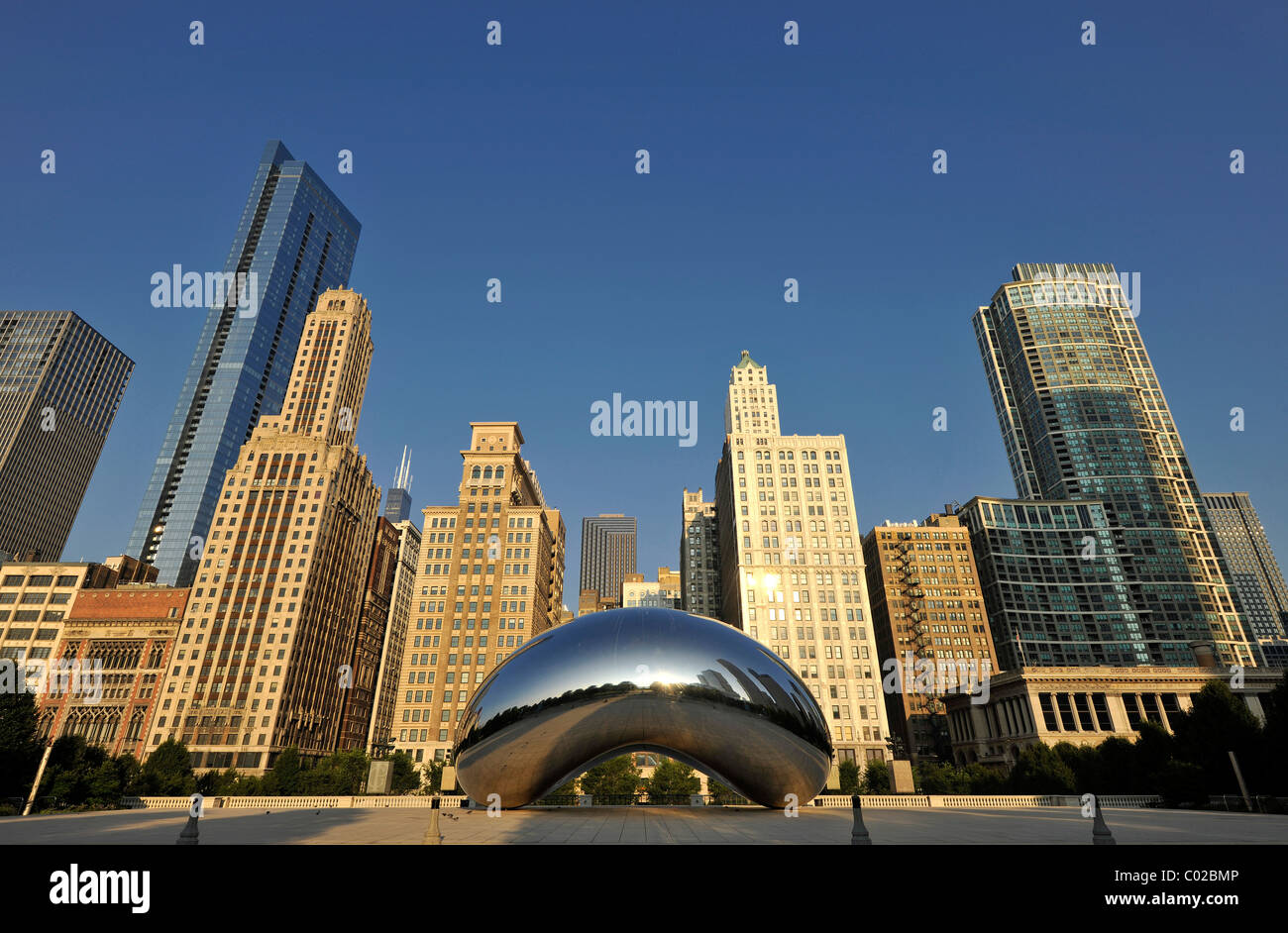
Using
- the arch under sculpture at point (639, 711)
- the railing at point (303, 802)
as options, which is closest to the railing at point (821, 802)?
the railing at point (303, 802)

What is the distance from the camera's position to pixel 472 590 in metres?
131

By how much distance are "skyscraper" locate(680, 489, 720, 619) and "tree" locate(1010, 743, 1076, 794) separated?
11416 cm

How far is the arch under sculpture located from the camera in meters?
20.5

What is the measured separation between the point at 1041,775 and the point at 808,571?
69412 mm

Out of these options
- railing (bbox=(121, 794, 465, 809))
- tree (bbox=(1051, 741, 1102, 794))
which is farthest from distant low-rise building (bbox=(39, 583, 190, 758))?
tree (bbox=(1051, 741, 1102, 794))

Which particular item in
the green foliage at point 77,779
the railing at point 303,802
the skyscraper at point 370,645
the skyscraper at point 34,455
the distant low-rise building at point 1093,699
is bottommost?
the railing at point 303,802

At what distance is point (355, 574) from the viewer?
505ft

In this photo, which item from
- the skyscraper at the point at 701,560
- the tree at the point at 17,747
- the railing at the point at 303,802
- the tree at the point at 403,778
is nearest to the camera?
the tree at the point at 17,747

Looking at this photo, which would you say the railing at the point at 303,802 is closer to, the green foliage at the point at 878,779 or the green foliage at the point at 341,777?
the green foliage at the point at 341,777

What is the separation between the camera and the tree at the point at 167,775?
52344 millimetres

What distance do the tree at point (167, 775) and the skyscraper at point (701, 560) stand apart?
120 meters

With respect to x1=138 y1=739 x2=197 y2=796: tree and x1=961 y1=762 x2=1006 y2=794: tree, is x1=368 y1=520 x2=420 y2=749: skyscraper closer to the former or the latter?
x1=138 y1=739 x2=197 y2=796: tree
